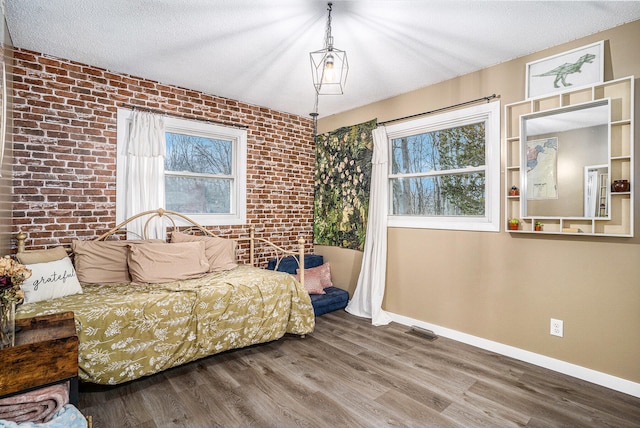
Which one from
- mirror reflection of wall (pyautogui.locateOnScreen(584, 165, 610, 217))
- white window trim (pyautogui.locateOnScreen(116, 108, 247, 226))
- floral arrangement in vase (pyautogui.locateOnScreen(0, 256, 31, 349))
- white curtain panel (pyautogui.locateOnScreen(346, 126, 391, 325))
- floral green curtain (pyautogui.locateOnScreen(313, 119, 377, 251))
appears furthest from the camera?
floral green curtain (pyautogui.locateOnScreen(313, 119, 377, 251))

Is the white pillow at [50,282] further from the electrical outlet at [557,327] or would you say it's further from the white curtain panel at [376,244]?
the electrical outlet at [557,327]

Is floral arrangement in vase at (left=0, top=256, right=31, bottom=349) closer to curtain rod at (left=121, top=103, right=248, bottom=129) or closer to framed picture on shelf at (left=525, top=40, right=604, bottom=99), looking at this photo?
curtain rod at (left=121, top=103, right=248, bottom=129)

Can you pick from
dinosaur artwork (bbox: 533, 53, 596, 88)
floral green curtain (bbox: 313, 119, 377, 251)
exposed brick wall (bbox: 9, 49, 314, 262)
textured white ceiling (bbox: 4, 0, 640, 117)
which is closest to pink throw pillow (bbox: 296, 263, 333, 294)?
floral green curtain (bbox: 313, 119, 377, 251)

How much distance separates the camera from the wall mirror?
2408 millimetres

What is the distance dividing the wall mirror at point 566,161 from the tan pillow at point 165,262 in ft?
9.56

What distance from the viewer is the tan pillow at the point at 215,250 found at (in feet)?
11.1

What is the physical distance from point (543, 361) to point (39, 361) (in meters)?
3.26

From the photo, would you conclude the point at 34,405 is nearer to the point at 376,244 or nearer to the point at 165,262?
the point at 165,262

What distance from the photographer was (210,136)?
12.7ft

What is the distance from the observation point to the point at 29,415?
1278mm

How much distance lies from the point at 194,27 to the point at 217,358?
261cm

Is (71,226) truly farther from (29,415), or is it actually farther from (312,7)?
(312,7)

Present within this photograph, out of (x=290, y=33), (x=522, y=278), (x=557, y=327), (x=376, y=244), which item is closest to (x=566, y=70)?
(x=522, y=278)

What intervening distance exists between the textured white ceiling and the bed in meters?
1.49
